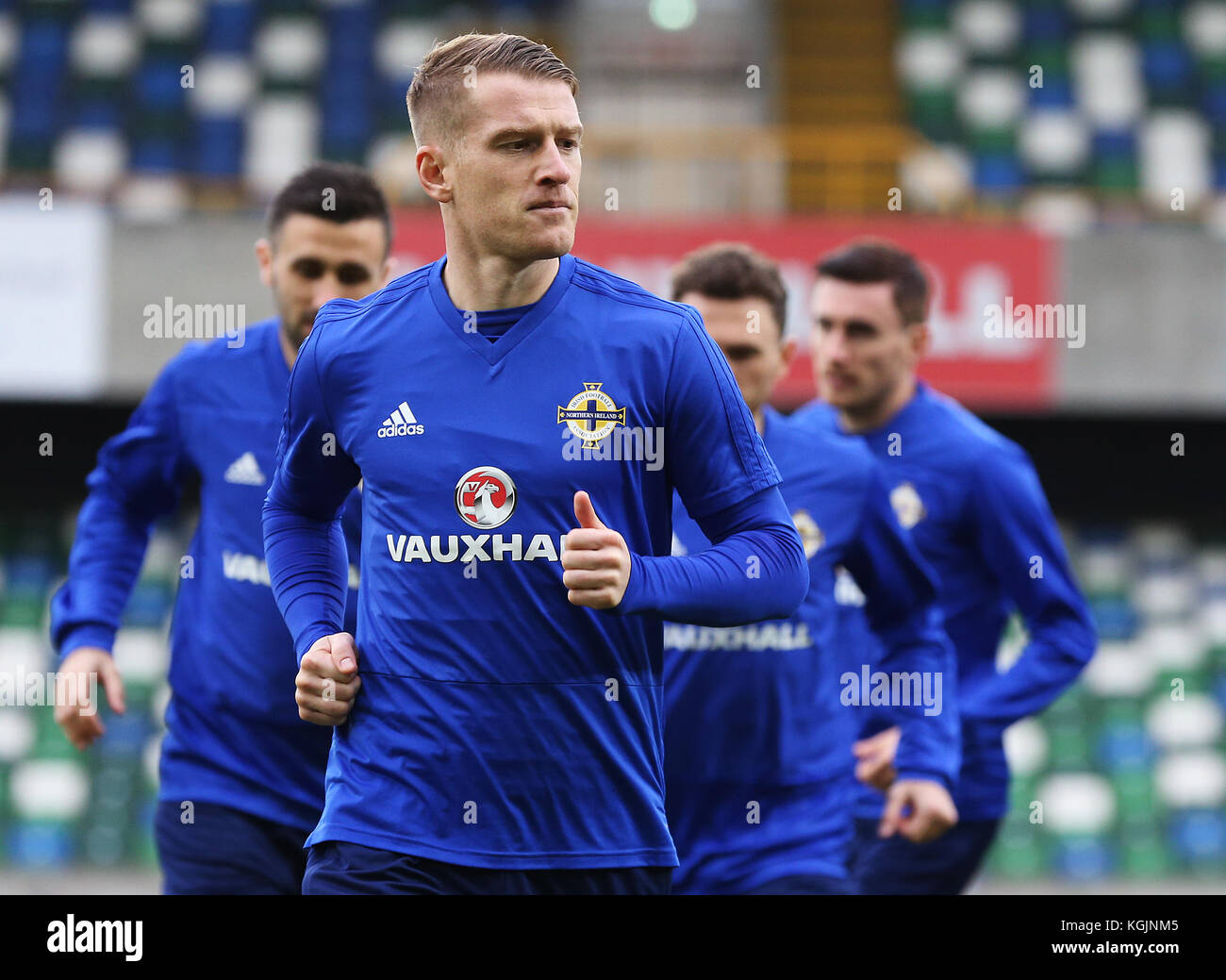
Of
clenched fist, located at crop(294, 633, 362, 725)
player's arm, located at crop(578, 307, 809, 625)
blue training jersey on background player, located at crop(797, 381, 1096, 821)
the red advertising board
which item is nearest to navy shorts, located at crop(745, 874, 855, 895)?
blue training jersey on background player, located at crop(797, 381, 1096, 821)

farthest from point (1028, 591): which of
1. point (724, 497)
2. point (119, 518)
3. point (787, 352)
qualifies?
point (119, 518)

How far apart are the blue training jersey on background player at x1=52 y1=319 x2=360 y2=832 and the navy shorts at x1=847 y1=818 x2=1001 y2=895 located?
170cm

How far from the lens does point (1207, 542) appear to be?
1377 cm

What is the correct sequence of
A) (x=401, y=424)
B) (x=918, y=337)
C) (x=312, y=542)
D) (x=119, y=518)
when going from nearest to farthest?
(x=401, y=424) → (x=312, y=542) → (x=119, y=518) → (x=918, y=337)

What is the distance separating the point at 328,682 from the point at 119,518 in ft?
5.93

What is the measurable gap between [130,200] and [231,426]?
8313mm

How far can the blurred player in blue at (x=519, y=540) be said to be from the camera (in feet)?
9.04

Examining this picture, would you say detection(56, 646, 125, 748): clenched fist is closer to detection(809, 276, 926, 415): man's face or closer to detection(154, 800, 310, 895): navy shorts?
detection(154, 800, 310, 895): navy shorts

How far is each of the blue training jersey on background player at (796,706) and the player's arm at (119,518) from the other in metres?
1.31

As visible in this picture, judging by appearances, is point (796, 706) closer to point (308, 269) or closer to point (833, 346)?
point (833, 346)

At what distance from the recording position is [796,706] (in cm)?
412
